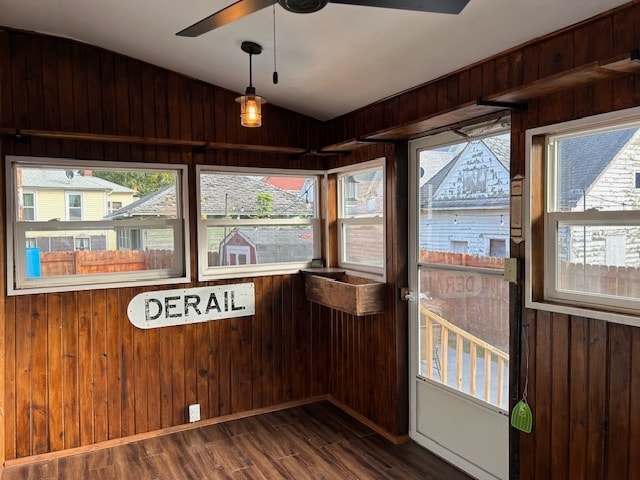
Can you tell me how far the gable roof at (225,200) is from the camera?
3.50 metres

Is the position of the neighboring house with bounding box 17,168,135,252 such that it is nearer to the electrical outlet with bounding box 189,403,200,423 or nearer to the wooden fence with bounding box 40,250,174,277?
the wooden fence with bounding box 40,250,174,277

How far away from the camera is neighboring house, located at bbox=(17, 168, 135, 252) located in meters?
3.16

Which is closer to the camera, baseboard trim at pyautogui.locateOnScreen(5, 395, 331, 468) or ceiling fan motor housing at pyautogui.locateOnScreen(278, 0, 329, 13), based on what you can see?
ceiling fan motor housing at pyautogui.locateOnScreen(278, 0, 329, 13)

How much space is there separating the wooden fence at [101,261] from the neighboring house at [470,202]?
1978 mm

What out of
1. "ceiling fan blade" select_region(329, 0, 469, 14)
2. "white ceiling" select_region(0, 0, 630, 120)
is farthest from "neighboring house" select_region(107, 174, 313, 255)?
"ceiling fan blade" select_region(329, 0, 469, 14)

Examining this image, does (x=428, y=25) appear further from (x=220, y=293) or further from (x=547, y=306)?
(x=220, y=293)

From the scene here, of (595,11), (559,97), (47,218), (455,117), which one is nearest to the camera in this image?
(595,11)

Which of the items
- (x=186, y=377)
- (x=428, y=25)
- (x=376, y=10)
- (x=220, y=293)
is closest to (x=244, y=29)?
(x=376, y=10)

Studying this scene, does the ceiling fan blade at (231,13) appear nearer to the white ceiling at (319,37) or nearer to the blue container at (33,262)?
the white ceiling at (319,37)

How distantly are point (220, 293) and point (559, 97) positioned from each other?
2668mm

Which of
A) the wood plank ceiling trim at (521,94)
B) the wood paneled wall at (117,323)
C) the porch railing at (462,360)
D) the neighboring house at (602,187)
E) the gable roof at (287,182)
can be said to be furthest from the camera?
the gable roof at (287,182)

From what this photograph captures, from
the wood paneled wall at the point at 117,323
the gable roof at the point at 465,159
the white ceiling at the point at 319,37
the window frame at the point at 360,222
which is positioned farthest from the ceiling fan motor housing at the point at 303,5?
the wood paneled wall at the point at 117,323

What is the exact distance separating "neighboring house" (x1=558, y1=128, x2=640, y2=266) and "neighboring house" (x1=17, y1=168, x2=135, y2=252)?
287 centimetres

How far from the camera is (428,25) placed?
2273 mm
